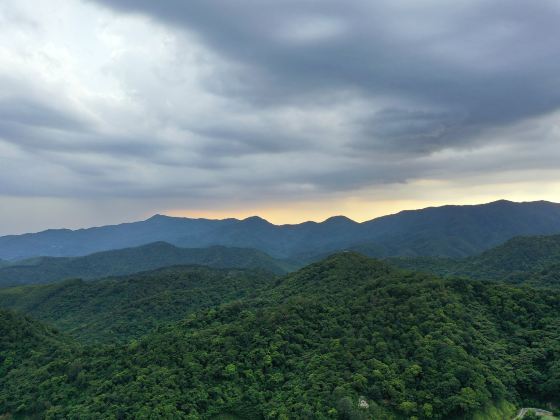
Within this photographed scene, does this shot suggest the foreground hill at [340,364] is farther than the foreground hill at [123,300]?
A: No

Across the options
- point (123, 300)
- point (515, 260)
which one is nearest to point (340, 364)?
point (123, 300)

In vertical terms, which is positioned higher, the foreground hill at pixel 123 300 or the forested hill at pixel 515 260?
the forested hill at pixel 515 260

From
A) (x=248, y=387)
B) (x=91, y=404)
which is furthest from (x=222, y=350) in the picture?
(x=91, y=404)

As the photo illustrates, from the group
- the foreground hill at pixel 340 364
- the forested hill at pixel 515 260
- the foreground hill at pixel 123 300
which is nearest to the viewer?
the foreground hill at pixel 340 364

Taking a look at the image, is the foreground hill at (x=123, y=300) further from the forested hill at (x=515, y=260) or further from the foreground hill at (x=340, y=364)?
the forested hill at (x=515, y=260)

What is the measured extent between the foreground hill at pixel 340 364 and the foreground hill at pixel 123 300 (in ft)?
140

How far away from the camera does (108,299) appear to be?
153 metres

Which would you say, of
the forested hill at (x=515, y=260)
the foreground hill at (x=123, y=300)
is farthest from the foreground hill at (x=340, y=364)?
the forested hill at (x=515, y=260)

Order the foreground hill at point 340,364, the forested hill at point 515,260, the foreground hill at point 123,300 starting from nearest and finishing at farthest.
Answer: the foreground hill at point 340,364 < the foreground hill at point 123,300 < the forested hill at point 515,260

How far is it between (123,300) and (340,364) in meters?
121

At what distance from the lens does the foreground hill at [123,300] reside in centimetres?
11775

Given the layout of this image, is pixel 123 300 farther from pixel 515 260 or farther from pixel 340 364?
pixel 515 260

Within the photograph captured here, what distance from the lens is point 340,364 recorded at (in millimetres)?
53719

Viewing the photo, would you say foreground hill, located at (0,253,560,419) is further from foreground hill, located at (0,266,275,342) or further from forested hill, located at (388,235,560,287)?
forested hill, located at (388,235,560,287)
